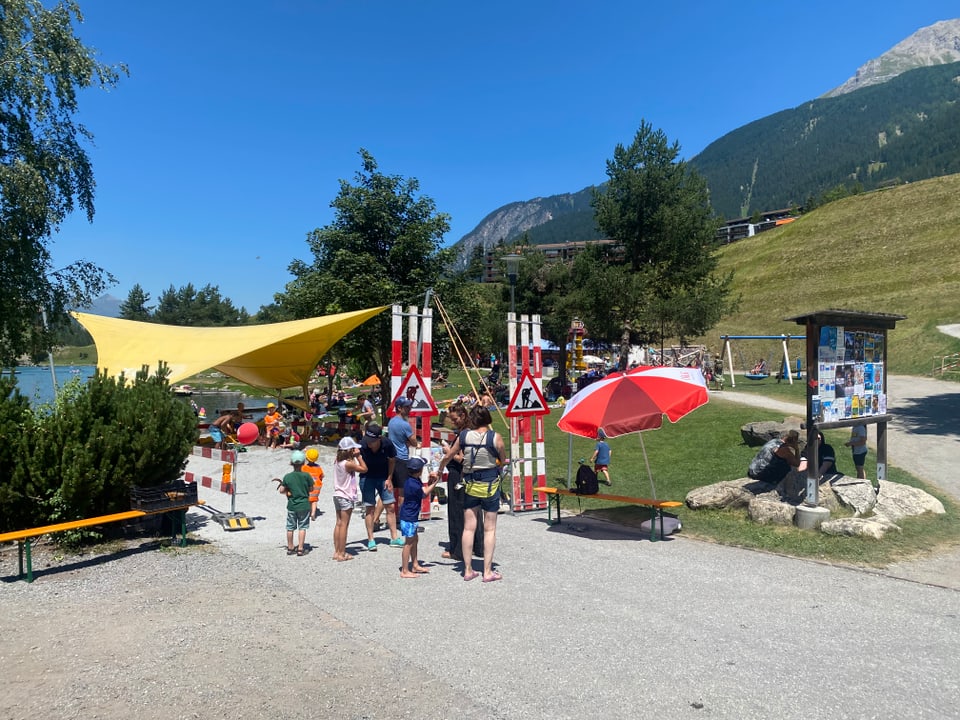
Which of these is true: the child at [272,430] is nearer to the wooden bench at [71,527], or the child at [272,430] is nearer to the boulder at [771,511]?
the wooden bench at [71,527]

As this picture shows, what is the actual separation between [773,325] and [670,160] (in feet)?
93.3

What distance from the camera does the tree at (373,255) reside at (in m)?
19.3

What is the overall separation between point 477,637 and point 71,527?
475cm

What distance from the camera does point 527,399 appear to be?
997cm

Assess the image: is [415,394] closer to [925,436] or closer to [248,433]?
[248,433]

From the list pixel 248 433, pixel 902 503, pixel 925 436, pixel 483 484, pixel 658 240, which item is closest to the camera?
pixel 483 484

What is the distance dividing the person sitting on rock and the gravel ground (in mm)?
1987

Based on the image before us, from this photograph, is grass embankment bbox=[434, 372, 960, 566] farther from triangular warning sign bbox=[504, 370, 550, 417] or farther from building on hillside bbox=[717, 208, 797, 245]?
building on hillside bbox=[717, 208, 797, 245]

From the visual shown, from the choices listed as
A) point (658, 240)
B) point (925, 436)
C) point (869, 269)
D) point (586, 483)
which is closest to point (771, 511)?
point (586, 483)

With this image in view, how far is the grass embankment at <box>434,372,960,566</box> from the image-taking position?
24.9 feet

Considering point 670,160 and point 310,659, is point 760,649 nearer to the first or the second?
point 310,659

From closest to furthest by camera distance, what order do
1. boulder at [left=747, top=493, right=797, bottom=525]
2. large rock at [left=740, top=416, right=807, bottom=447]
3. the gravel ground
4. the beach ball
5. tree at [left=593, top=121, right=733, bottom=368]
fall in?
1. the gravel ground
2. boulder at [left=747, top=493, right=797, bottom=525]
3. the beach ball
4. large rock at [left=740, top=416, right=807, bottom=447]
5. tree at [left=593, top=121, right=733, bottom=368]

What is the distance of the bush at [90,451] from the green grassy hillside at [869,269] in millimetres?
33361

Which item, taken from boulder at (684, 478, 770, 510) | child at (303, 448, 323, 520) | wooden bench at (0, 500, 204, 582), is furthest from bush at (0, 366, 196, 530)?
boulder at (684, 478, 770, 510)
